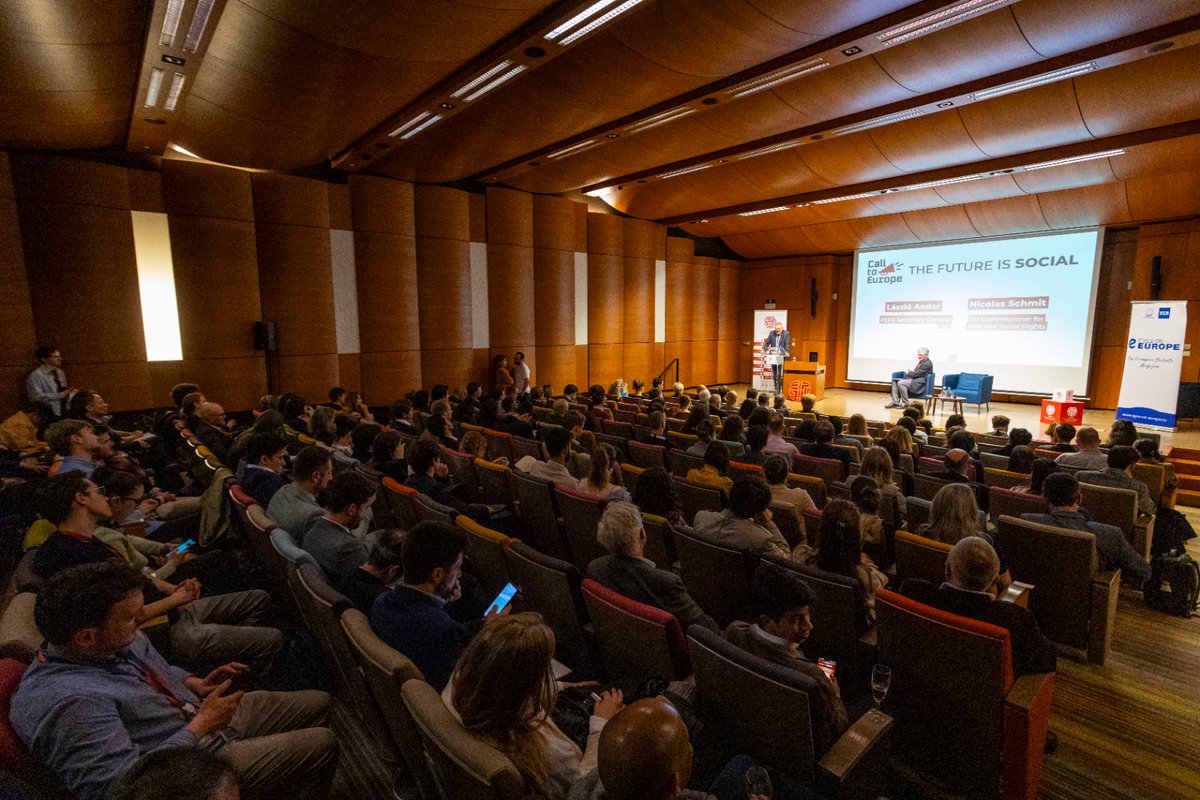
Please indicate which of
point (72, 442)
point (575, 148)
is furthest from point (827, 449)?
point (575, 148)

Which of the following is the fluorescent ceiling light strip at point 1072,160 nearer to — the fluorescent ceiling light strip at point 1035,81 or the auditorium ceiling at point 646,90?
the auditorium ceiling at point 646,90

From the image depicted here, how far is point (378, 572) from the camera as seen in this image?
7.68 ft

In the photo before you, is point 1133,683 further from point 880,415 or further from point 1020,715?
point 880,415

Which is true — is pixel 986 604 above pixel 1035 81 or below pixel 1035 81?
below

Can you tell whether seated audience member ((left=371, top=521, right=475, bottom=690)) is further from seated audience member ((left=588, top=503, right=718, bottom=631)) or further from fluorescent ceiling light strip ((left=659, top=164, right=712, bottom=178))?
fluorescent ceiling light strip ((left=659, top=164, right=712, bottom=178))

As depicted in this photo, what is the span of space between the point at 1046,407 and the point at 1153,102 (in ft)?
15.2

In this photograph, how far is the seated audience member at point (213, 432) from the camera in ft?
15.3

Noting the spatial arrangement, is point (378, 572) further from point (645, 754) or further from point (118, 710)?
point (645, 754)

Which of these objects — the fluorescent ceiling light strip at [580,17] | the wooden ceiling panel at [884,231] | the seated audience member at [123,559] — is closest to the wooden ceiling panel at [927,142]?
the wooden ceiling panel at [884,231]

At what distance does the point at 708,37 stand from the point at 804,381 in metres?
9.23

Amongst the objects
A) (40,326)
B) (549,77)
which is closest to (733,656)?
(549,77)

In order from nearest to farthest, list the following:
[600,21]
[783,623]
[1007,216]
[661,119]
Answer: [783,623] → [600,21] → [661,119] → [1007,216]

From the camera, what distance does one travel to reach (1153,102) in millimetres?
6707

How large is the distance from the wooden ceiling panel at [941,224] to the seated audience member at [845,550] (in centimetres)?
1186
